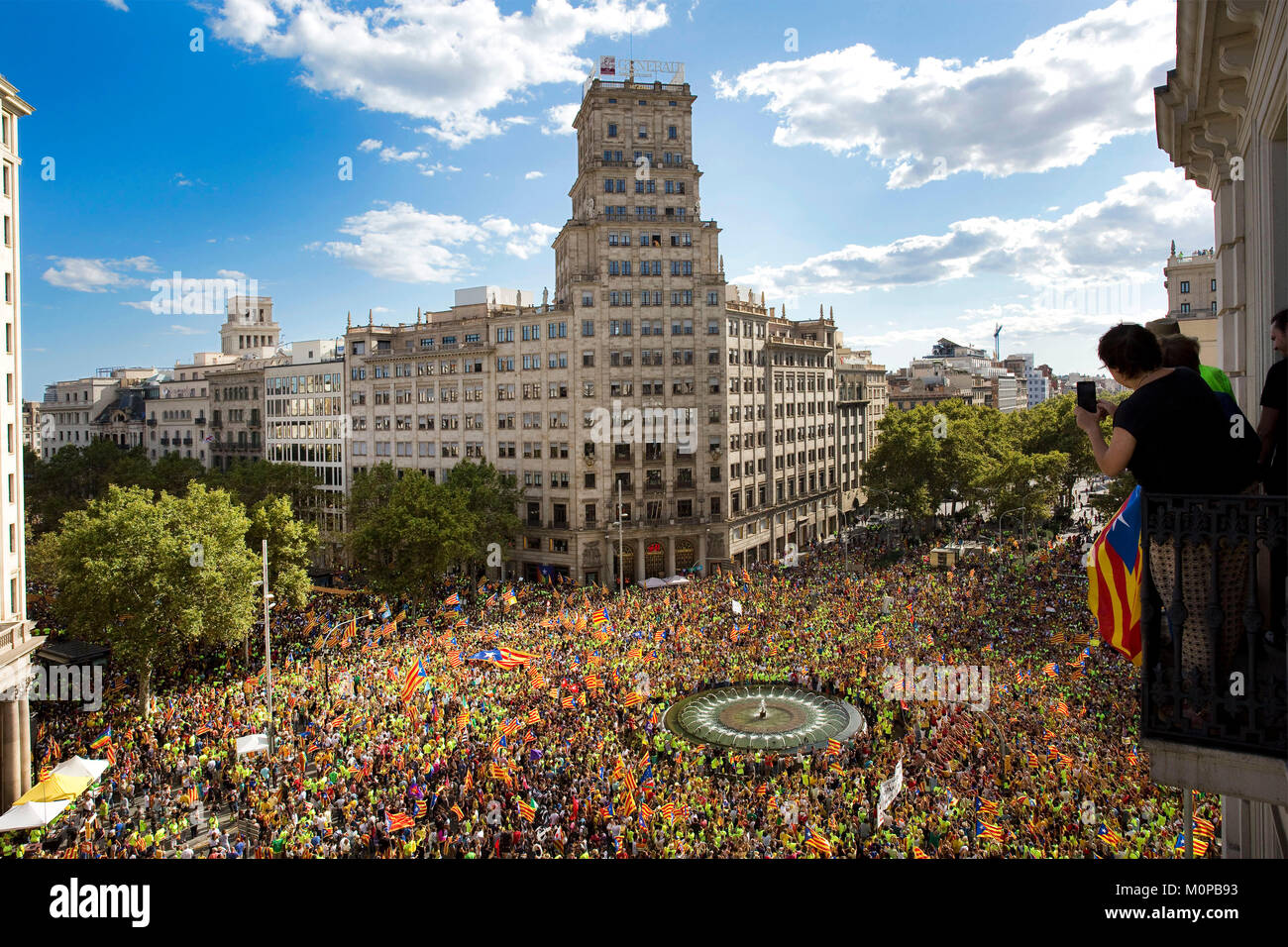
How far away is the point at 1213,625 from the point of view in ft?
16.3

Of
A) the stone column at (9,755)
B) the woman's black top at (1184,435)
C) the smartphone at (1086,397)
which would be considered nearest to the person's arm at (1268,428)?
the woman's black top at (1184,435)

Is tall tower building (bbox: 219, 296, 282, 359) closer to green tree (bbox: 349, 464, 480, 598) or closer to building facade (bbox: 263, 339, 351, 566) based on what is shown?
building facade (bbox: 263, 339, 351, 566)

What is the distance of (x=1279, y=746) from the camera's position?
491cm

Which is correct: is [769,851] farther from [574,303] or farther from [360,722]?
[574,303]

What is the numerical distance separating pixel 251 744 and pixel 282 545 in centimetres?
2178

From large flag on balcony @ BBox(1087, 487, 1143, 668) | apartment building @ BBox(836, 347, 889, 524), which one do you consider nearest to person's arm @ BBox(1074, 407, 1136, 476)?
large flag on balcony @ BBox(1087, 487, 1143, 668)

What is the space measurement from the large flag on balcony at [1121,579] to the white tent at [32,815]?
25.3 meters

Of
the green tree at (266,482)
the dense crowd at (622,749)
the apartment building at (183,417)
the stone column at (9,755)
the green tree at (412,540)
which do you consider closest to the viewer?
the dense crowd at (622,749)

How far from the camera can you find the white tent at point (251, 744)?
82.1 ft

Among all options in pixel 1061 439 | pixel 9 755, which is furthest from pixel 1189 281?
pixel 9 755

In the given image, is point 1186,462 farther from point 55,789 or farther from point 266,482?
point 266,482

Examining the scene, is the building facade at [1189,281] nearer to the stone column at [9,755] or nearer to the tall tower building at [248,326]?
the stone column at [9,755]

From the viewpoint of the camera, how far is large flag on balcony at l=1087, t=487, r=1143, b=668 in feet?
18.3

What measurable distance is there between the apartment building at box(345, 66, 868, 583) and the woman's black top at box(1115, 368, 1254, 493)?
5513cm
